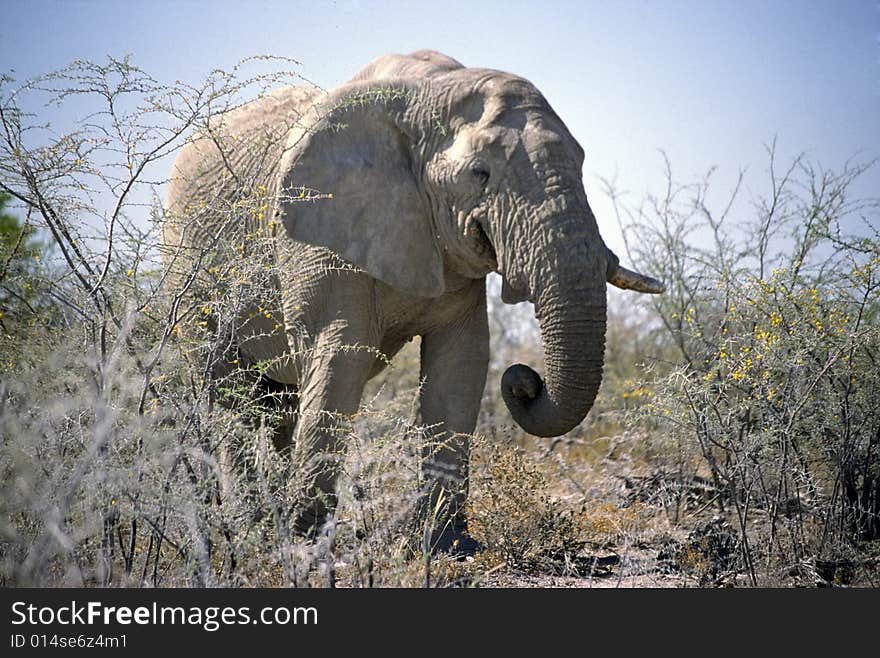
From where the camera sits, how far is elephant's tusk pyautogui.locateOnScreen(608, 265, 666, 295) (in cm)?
599

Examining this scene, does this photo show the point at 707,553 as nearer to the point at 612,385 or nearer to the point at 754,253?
the point at 754,253

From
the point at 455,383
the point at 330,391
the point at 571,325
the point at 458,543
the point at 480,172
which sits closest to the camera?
the point at 571,325

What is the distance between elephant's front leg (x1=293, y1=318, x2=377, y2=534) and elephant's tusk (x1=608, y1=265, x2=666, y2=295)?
1.34m

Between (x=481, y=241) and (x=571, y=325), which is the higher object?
(x=481, y=241)

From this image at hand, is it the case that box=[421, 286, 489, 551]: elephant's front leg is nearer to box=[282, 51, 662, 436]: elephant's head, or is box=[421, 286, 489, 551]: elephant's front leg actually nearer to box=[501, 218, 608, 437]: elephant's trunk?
Answer: box=[282, 51, 662, 436]: elephant's head

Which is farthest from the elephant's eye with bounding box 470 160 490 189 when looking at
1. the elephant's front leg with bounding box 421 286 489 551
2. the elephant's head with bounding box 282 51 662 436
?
the elephant's front leg with bounding box 421 286 489 551

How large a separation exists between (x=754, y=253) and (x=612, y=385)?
3.95 metres

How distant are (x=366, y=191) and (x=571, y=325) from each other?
1447 mm

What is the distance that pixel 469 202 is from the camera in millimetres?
6031

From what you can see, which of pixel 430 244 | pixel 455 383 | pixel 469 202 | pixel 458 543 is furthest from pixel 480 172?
pixel 458 543

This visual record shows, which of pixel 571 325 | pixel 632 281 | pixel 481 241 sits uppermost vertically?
pixel 481 241

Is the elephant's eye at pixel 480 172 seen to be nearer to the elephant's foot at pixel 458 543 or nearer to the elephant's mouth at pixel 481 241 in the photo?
the elephant's mouth at pixel 481 241

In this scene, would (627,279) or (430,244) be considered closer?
(627,279)

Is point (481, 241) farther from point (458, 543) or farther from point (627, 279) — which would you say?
point (458, 543)
